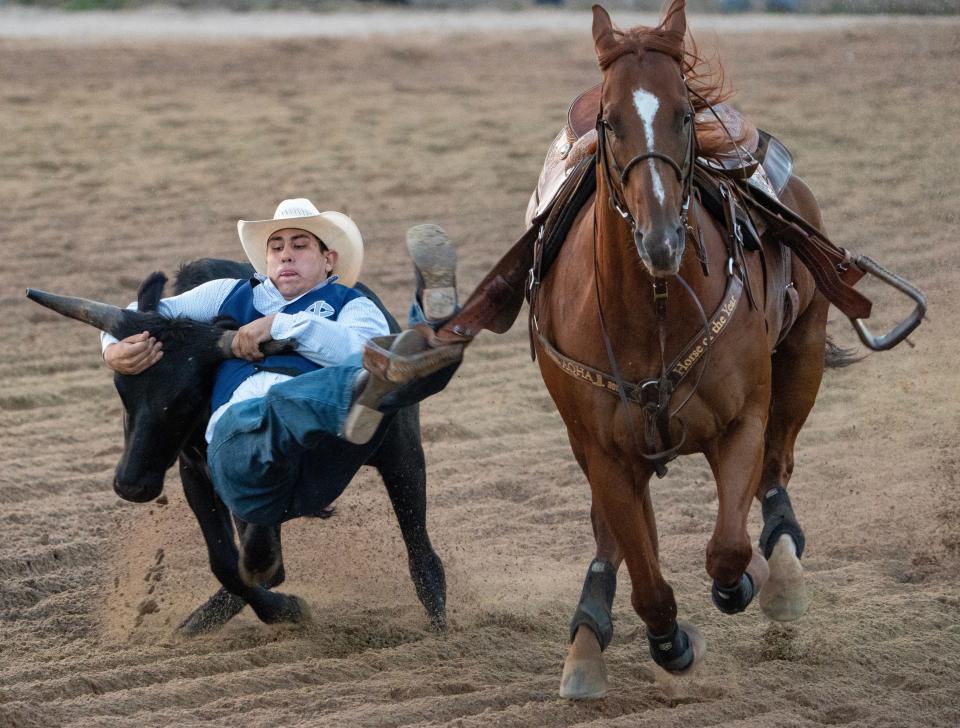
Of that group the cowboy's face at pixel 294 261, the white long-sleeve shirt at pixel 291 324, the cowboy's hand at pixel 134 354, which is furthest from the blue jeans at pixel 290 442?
the cowboy's face at pixel 294 261

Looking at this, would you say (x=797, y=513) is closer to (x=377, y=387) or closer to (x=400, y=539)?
(x=400, y=539)

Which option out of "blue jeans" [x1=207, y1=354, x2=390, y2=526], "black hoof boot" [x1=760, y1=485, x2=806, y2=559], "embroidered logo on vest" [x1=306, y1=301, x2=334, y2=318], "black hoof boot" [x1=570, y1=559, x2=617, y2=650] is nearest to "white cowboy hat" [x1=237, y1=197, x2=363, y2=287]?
"embroidered logo on vest" [x1=306, y1=301, x2=334, y2=318]

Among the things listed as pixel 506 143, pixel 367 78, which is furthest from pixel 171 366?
pixel 367 78

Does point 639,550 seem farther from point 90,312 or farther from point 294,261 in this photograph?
point 90,312

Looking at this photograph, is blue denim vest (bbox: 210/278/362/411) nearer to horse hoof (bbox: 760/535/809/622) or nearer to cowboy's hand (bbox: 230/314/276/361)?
cowboy's hand (bbox: 230/314/276/361)

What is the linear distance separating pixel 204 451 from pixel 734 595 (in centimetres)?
207

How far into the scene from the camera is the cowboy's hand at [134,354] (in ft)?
15.9

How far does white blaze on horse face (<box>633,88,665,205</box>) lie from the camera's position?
12.1ft

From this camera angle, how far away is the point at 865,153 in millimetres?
12031

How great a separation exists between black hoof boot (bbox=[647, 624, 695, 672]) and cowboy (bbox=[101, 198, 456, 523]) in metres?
1.18

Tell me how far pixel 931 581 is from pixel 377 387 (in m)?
2.51

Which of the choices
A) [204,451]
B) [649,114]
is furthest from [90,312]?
[649,114]

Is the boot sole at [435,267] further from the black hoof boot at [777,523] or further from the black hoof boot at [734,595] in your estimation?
the black hoof boot at [777,523]

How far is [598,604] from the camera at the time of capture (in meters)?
4.84
